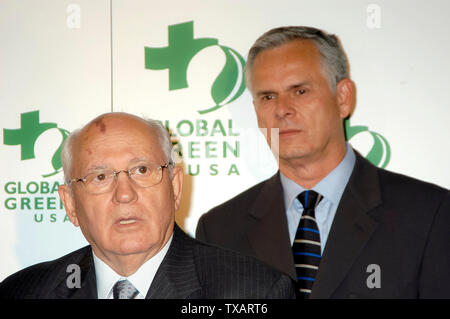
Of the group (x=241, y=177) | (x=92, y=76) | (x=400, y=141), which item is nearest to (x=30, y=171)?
(x=92, y=76)

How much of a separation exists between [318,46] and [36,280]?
4.50ft

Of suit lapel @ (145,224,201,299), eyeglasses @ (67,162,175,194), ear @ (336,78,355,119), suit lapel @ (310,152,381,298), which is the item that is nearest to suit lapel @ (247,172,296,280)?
suit lapel @ (310,152,381,298)

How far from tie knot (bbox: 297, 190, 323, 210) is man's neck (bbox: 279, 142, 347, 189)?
0.10 feet

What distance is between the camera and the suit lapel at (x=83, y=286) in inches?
67.2

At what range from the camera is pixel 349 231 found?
2043mm

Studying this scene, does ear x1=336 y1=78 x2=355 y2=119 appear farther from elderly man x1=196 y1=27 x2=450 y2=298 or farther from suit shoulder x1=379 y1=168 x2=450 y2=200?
suit shoulder x1=379 y1=168 x2=450 y2=200

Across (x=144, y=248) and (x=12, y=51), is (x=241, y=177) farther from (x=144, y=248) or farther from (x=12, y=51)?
(x=12, y=51)

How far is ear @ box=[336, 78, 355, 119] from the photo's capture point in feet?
7.27

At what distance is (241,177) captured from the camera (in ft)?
7.73

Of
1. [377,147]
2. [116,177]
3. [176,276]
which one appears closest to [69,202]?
[116,177]

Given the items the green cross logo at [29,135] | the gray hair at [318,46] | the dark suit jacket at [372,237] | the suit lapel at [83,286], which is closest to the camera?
the suit lapel at [83,286]

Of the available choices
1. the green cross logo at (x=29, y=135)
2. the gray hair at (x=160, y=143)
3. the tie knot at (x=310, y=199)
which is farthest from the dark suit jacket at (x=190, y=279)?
the green cross logo at (x=29, y=135)

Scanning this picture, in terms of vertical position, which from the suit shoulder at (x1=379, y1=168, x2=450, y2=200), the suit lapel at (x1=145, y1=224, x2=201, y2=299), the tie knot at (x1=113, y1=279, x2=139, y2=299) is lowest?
the tie knot at (x1=113, y1=279, x2=139, y2=299)

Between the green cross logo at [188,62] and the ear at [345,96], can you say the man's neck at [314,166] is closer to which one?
the ear at [345,96]
